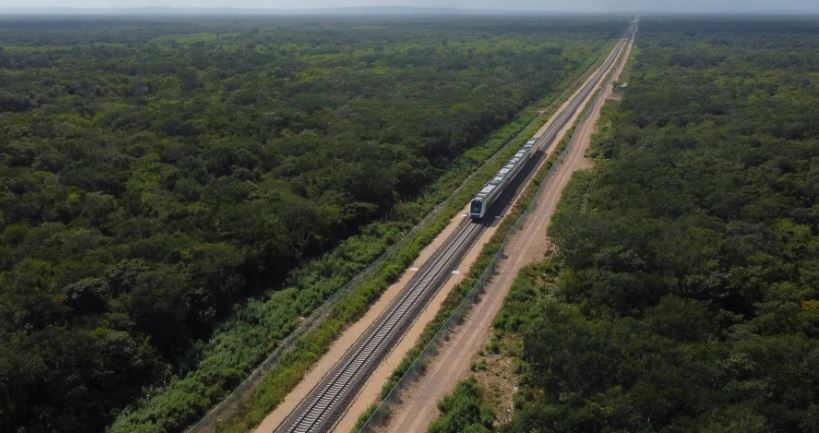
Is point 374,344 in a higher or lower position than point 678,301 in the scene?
lower

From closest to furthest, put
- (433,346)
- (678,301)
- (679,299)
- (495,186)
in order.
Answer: (678,301) → (679,299) → (433,346) → (495,186)

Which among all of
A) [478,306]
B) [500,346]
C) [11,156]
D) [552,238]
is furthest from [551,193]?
[11,156]

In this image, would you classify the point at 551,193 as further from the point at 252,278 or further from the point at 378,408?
the point at 378,408

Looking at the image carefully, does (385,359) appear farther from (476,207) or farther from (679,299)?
(476,207)

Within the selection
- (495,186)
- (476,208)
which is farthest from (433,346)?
(495,186)

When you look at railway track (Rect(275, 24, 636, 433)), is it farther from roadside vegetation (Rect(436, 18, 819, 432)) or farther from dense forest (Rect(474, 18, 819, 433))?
roadside vegetation (Rect(436, 18, 819, 432))

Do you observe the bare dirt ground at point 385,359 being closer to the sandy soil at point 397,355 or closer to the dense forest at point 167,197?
the sandy soil at point 397,355

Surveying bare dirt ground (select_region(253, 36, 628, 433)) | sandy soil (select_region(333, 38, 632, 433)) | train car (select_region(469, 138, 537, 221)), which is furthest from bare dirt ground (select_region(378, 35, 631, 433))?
train car (select_region(469, 138, 537, 221))
